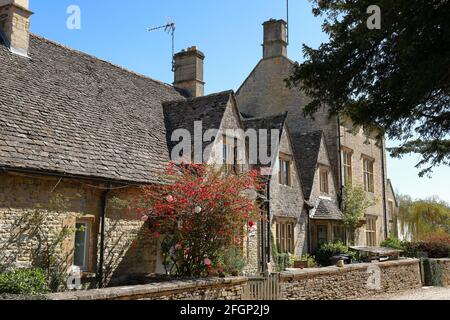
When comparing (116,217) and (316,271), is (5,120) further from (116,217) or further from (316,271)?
(316,271)

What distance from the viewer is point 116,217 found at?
44.8 ft

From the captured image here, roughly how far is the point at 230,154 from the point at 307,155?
7.77 metres

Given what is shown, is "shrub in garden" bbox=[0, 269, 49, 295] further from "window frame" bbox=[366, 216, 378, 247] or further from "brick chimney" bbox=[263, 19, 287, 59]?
"window frame" bbox=[366, 216, 378, 247]

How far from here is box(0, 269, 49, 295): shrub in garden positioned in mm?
9242

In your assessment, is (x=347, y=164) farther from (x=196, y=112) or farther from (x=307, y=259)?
(x=196, y=112)

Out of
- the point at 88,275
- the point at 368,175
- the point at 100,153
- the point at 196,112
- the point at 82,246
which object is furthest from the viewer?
the point at 368,175

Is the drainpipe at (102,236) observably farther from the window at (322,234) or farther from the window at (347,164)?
the window at (347,164)

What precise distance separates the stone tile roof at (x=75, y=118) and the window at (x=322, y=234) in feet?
33.1

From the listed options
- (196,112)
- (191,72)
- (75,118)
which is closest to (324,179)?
(191,72)

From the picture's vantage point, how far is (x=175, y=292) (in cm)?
1007

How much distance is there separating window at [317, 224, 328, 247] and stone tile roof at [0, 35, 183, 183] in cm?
1008

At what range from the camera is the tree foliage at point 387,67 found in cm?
843


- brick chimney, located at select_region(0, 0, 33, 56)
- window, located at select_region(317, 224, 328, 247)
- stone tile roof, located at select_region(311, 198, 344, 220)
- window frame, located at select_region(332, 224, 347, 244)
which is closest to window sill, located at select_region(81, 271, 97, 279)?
brick chimney, located at select_region(0, 0, 33, 56)

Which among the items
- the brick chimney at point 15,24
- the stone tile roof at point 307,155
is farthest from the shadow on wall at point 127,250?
the stone tile roof at point 307,155
